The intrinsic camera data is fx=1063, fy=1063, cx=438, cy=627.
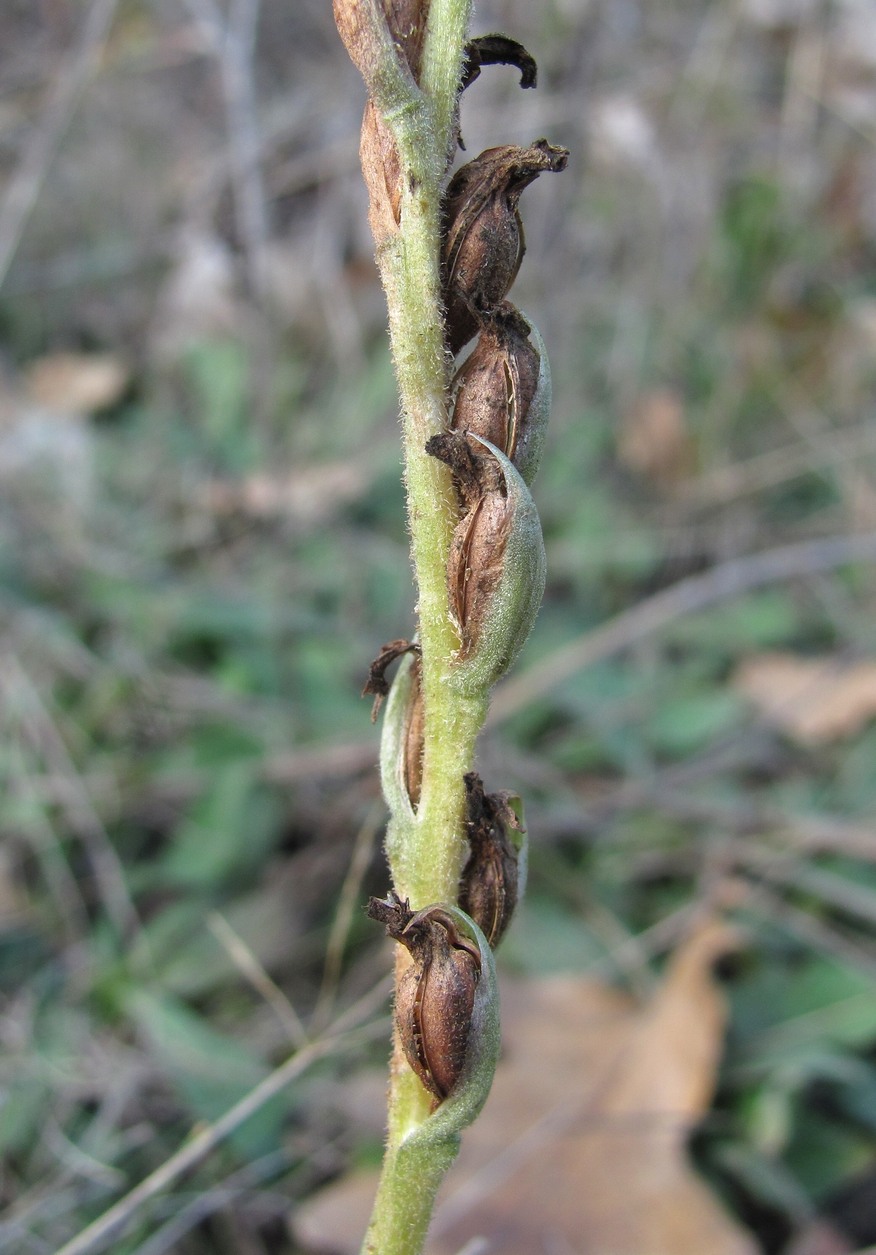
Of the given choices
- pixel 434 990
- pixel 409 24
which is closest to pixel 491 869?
pixel 434 990

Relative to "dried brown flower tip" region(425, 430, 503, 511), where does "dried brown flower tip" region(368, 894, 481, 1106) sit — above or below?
below

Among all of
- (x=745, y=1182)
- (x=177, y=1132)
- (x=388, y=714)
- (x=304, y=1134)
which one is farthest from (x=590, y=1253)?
(x=388, y=714)

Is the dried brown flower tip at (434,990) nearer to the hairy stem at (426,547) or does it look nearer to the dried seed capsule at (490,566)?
the hairy stem at (426,547)

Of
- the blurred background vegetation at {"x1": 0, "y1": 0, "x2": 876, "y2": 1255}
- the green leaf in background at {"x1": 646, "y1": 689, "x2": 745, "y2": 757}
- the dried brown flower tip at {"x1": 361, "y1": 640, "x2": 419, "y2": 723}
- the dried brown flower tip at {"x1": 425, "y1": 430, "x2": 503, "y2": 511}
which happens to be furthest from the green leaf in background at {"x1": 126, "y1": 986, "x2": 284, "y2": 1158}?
the dried brown flower tip at {"x1": 425, "y1": 430, "x2": 503, "y2": 511}

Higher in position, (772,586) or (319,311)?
(319,311)

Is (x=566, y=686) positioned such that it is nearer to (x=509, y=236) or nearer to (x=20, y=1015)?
(x=20, y=1015)

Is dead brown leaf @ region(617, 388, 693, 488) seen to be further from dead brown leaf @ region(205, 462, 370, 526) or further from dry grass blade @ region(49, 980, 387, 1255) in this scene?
dry grass blade @ region(49, 980, 387, 1255)
